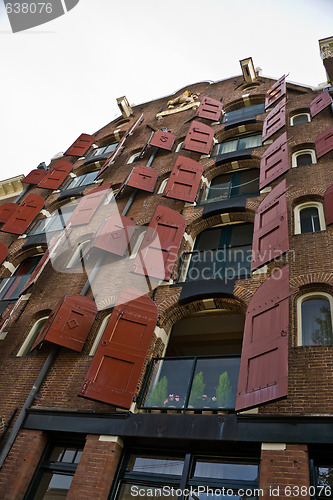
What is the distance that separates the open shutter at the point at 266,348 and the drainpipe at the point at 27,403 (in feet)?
17.4

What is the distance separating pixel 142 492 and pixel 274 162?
1028 centimetres

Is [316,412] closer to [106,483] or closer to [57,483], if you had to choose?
[106,483]

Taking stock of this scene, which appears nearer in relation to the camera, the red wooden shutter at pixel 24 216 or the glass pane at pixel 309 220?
the glass pane at pixel 309 220

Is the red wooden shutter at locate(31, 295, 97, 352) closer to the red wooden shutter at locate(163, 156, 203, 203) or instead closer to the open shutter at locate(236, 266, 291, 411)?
the open shutter at locate(236, 266, 291, 411)

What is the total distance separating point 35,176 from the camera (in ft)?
71.3

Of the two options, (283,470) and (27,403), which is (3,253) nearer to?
(27,403)

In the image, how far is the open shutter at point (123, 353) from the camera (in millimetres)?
7922

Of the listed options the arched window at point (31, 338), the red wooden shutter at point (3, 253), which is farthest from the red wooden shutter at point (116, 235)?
the red wooden shutter at point (3, 253)

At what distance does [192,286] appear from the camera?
1030cm

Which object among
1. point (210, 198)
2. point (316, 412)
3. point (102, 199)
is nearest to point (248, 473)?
point (316, 412)

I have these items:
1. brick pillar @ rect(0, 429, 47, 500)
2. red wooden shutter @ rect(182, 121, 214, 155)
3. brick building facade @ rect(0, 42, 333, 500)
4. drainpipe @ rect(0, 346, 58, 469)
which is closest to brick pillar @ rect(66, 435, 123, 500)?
brick building facade @ rect(0, 42, 333, 500)

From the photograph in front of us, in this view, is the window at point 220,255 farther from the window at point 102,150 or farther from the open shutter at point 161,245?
the window at point 102,150

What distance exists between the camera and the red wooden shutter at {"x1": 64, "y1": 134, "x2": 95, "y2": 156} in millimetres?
22656

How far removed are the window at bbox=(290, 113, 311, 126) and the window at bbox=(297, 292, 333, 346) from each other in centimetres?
999
